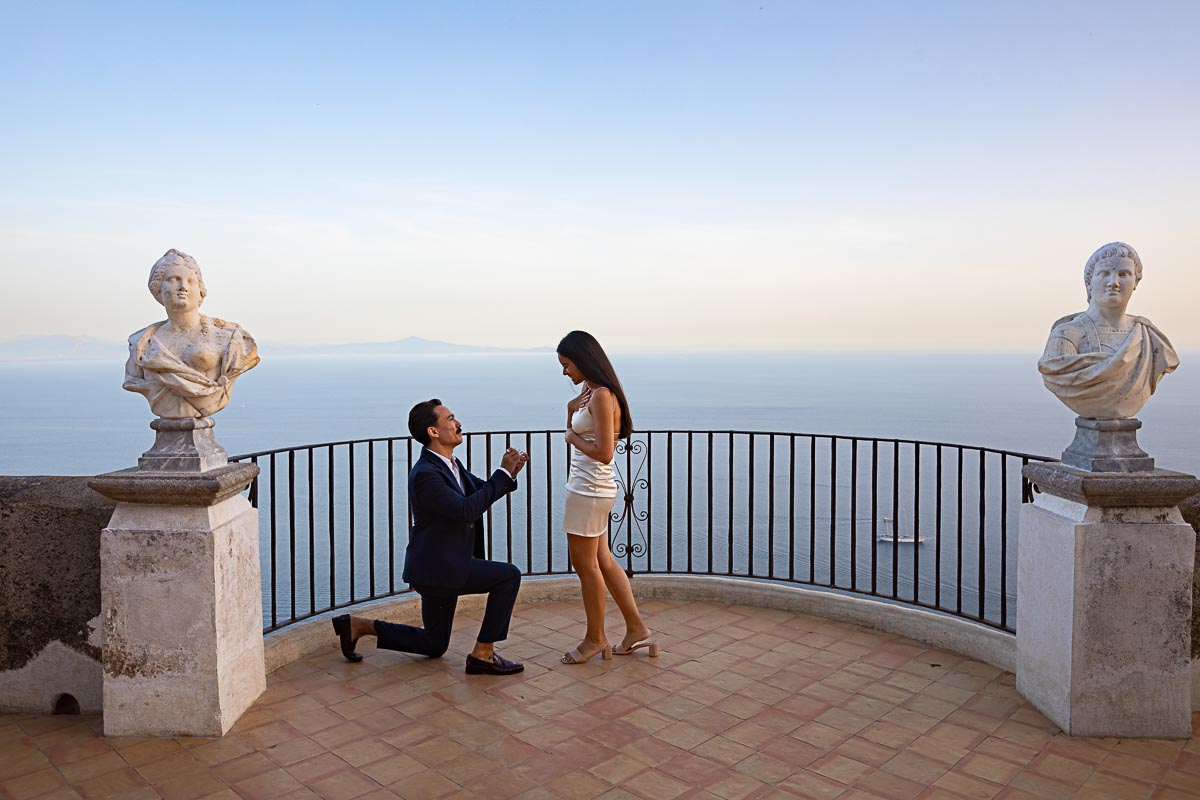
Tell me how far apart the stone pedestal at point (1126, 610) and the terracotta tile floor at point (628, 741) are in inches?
5.2

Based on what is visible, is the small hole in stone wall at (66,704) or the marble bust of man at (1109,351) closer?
the marble bust of man at (1109,351)

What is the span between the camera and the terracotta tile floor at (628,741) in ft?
10.1

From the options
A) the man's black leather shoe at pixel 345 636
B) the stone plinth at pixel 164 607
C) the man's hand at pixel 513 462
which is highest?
the man's hand at pixel 513 462

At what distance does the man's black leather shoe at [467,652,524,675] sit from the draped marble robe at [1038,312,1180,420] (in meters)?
2.98

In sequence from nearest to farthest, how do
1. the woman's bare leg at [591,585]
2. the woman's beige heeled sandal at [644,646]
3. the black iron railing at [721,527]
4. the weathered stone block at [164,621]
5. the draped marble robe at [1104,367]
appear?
the draped marble robe at [1104,367] < the weathered stone block at [164,621] < the woman's bare leg at [591,585] < the woman's beige heeled sandal at [644,646] < the black iron railing at [721,527]

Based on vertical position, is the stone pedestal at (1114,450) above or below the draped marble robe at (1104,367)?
below

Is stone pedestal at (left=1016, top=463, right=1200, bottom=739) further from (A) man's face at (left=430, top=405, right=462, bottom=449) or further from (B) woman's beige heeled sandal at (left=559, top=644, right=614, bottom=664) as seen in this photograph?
(A) man's face at (left=430, top=405, right=462, bottom=449)

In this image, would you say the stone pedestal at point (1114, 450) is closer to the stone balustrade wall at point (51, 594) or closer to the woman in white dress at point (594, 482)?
the woman in white dress at point (594, 482)

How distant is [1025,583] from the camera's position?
3.82 m

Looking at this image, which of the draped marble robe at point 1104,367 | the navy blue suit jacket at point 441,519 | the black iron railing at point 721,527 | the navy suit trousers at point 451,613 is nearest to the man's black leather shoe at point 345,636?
the navy suit trousers at point 451,613

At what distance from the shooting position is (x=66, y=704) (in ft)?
12.5

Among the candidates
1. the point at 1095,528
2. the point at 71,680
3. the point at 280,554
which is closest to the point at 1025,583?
the point at 1095,528

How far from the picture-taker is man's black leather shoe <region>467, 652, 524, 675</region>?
4.22 m

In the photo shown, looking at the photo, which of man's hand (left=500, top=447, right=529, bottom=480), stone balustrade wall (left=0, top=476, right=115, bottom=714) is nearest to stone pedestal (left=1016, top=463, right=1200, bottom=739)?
man's hand (left=500, top=447, right=529, bottom=480)
